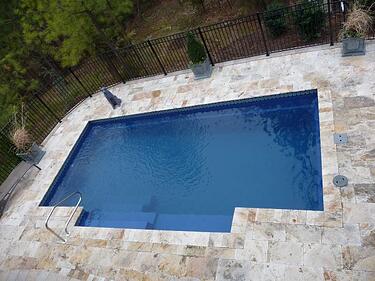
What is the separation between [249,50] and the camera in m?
12.1

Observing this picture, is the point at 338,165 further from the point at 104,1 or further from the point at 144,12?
the point at 144,12

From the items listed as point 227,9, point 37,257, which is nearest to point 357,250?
point 37,257

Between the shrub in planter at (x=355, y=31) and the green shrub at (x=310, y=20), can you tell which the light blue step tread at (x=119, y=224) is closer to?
the shrub in planter at (x=355, y=31)

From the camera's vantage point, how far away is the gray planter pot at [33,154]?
10367 millimetres

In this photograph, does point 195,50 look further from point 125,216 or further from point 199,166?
point 125,216

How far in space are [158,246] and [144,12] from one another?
14345 millimetres

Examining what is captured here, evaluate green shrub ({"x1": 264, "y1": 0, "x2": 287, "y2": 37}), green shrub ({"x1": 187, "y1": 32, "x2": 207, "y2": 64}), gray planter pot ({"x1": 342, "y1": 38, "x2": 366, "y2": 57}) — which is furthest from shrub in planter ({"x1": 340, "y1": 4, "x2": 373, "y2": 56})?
green shrub ({"x1": 187, "y1": 32, "x2": 207, "y2": 64})

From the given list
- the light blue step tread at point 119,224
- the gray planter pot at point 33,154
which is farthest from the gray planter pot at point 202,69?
the gray planter pot at point 33,154

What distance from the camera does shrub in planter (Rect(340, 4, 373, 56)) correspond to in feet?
25.9

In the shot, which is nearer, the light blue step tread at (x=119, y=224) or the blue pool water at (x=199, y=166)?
the blue pool water at (x=199, y=166)

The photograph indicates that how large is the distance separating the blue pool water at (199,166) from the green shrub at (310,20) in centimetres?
283

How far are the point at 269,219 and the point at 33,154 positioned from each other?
25.0ft

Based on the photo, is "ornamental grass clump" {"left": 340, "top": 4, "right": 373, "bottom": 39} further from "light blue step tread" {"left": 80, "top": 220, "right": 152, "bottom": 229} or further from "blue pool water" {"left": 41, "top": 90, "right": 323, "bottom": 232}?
"light blue step tread" {"left": 80, "top": 220, "right": 152, "bottom": 229}

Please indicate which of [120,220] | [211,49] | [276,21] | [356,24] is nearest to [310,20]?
[276,21]
